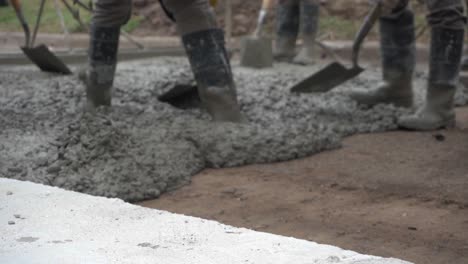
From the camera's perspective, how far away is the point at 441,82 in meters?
3.76

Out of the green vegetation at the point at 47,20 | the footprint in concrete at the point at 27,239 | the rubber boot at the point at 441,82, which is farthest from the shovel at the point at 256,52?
the green vegetation at the point at 47,20

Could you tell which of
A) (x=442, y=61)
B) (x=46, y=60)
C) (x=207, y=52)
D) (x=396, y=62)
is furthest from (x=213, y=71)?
(x=46, y=60)

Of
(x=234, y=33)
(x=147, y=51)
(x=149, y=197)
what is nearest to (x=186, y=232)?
(x=149, y=197)

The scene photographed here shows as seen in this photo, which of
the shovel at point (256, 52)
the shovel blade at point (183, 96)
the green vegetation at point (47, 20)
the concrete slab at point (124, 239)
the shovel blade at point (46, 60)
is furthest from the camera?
the green vegetation at point (47, 20)

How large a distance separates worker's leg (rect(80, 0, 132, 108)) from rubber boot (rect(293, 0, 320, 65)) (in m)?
3.07

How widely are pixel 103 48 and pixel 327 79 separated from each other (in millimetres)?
1276

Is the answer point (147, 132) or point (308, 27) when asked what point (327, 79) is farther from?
point (308, 27)

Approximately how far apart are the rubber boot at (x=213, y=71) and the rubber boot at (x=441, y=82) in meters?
0.93

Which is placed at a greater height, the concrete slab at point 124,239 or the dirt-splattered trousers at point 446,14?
the dirt-splattered trousers at point 446,14

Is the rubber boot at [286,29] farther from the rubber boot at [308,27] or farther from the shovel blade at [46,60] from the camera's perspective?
the shovel blade at [46,60]

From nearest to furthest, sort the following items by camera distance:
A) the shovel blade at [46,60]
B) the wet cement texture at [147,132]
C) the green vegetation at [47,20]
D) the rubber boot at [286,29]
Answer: the wet cement texture at [147,132] → the shovel blade at [46,60] → the rubber boot at [286,29] → the green vegetation at [47,20]

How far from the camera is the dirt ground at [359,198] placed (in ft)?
7.15

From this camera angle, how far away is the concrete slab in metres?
1.70

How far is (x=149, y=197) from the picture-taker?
2730 millimetres
